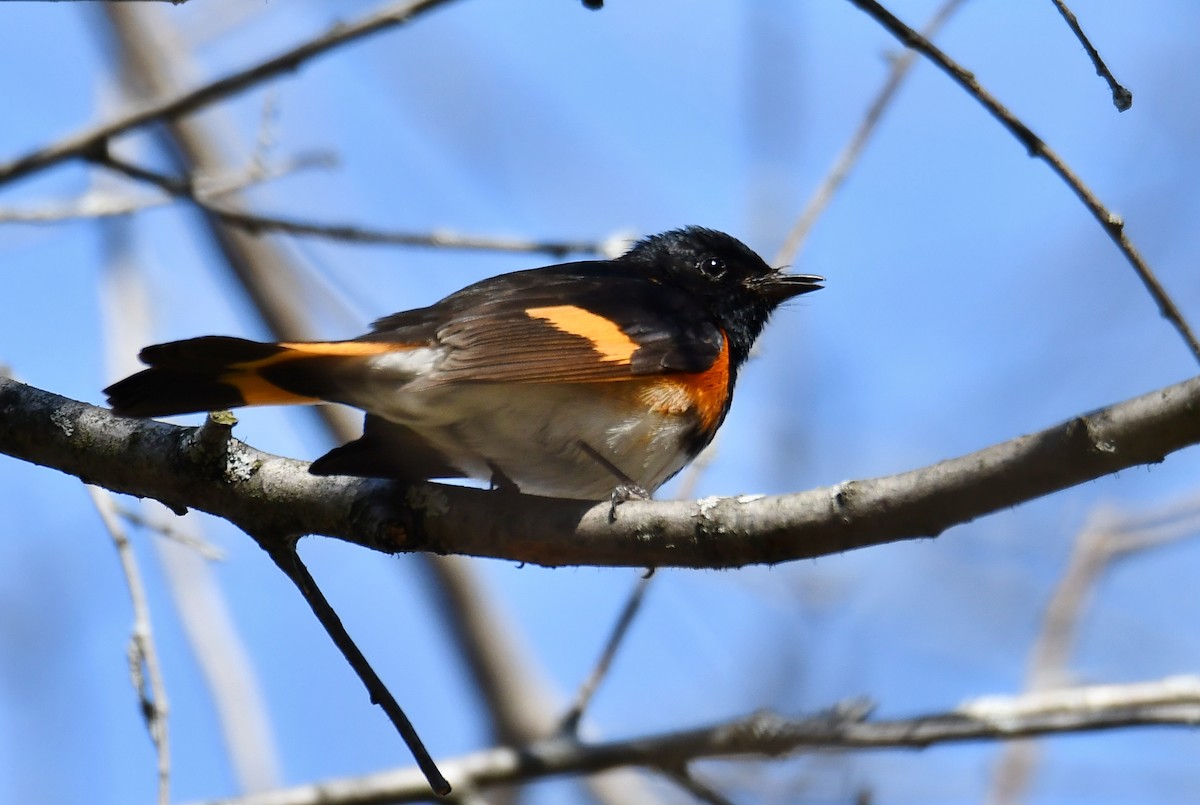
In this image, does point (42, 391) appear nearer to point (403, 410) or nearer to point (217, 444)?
point (217, 444)

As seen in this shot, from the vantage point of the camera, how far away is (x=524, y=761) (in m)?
3.08

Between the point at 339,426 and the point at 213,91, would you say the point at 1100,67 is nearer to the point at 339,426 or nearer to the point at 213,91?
the point at 213,91

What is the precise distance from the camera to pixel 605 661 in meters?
3.10

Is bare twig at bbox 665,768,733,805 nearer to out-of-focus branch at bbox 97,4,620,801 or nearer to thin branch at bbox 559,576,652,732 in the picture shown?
thin branch at bbox 559,576,652,732

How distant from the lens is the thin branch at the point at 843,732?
8.27ft

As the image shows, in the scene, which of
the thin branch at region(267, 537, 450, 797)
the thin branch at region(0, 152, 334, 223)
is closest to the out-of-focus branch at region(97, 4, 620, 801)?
the thin branch at region(0, 152, 334, 223)

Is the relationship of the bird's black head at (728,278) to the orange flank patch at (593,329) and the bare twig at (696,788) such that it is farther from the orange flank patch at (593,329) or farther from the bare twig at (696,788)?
the bare twig at (696,788)

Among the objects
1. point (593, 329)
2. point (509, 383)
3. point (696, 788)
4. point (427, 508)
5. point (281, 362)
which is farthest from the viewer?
point (593, 329)

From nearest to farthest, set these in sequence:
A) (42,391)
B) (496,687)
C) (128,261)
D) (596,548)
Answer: (596,548) → (42,391) → (128,261) → (496,687)

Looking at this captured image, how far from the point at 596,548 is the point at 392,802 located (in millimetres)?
1307

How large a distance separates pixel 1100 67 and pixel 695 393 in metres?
1.45

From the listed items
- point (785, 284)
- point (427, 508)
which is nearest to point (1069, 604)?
point (785, 284)

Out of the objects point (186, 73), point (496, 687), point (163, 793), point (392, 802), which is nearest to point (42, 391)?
point (163, 793)

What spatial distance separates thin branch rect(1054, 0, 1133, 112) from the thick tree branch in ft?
2.48
